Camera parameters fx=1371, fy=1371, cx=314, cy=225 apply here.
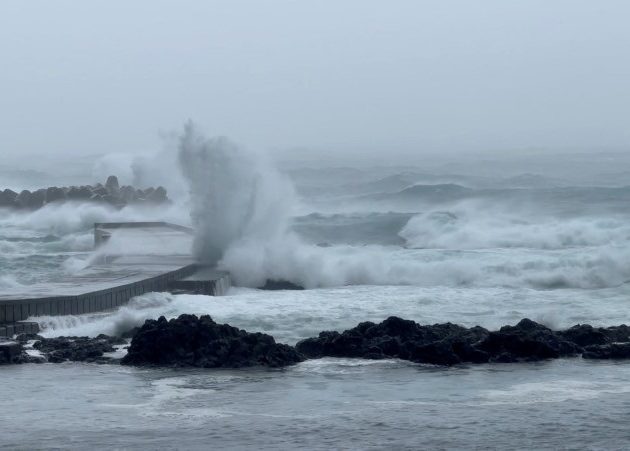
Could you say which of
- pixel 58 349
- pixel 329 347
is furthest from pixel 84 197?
pixel 329 347

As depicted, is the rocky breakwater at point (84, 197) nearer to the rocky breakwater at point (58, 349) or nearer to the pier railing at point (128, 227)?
the pier railing at point (128, 227)

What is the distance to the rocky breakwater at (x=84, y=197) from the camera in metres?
52.4

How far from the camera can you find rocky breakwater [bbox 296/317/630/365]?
64.7ft

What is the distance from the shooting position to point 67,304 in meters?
23.6

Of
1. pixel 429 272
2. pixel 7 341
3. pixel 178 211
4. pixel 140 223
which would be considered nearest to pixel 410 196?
pixel 178 211

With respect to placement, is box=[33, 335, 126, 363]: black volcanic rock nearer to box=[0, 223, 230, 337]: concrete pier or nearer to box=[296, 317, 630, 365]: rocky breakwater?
box=[0, 223, 230, 337]: concrete pier

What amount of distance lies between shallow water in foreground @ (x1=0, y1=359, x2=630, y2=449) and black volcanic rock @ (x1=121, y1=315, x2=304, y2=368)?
0.34 m

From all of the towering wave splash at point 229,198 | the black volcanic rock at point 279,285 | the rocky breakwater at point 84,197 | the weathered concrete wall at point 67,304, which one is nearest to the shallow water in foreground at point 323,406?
the weathered concrete wall at point 67,304

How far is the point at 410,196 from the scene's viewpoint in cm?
5875

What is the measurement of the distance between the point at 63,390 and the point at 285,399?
3003 millimetres

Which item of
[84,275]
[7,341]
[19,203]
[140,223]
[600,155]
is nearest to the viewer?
[7,341]

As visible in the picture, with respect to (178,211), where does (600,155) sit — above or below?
above

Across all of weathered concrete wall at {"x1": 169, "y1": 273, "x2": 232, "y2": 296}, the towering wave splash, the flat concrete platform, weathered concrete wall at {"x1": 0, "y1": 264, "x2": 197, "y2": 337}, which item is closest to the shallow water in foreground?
weathered concrete wall at {"x1": 0, "y1": 264, "x2": 197, "y2": 337}

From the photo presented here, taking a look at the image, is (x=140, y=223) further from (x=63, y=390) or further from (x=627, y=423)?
(x=627, y=423)
